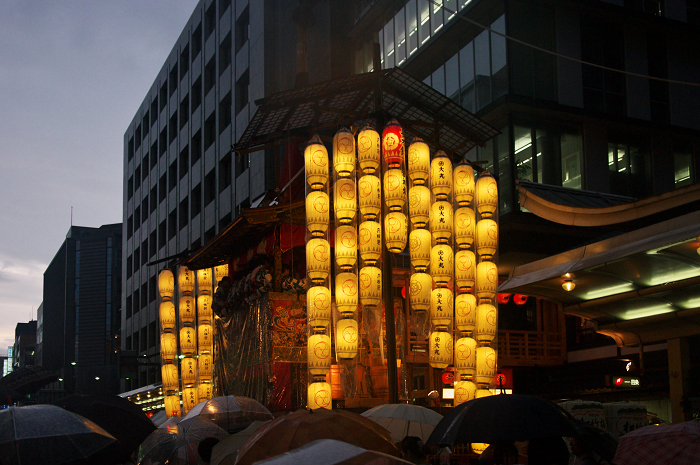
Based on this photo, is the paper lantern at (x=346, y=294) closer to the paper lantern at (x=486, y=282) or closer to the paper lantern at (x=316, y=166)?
the paper lantern at (x=316, y=166)

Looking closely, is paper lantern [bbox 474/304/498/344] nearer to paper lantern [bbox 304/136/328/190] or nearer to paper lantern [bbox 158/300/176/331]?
paper lantern [bbox 304/136/328/190]

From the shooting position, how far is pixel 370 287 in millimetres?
13406

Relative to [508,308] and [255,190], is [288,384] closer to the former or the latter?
[508,308]

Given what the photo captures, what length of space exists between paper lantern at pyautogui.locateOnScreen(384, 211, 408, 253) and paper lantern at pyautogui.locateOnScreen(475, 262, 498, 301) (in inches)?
79.7

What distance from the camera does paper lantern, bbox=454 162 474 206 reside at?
1496cm

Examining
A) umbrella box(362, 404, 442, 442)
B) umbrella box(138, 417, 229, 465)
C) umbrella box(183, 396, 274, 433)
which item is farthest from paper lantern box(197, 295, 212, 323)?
umbrella box(362, 404, 442, 442)

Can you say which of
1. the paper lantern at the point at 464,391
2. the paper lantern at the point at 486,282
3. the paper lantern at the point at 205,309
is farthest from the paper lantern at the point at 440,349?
the paper lantern at the point at 205,309

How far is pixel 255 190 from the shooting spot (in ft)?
97.7

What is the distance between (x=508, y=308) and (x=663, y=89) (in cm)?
947

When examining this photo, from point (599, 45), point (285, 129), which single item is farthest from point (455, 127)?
point (599, 45)

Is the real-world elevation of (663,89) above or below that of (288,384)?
above

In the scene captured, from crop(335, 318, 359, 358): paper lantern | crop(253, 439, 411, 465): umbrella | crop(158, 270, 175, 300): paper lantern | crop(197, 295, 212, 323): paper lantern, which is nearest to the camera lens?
crop(253, 439, 411, 465): umbrella

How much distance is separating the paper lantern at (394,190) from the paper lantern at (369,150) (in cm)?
34

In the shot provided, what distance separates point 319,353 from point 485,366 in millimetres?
3396
